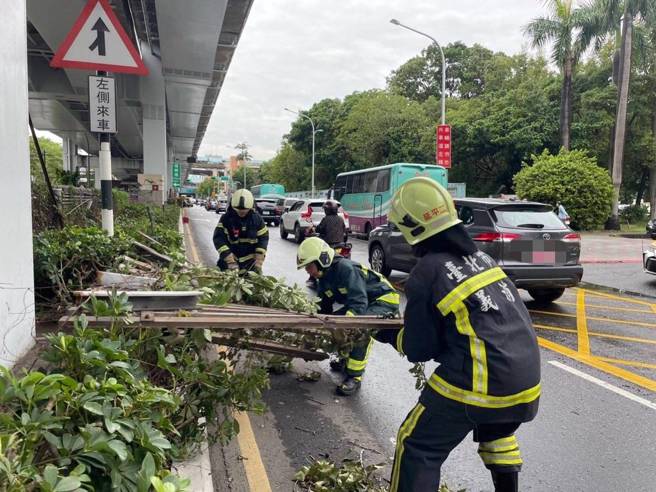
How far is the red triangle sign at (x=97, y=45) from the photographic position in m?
4.39

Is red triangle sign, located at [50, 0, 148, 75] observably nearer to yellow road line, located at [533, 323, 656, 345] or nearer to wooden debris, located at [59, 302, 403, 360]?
wooden debris, located at [59, 302, 403, 360]

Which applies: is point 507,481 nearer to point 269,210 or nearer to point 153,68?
point 153,68

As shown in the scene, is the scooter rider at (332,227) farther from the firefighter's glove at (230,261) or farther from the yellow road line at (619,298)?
the yellow road line at (619,298)

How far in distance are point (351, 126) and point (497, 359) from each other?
37370 millimetres

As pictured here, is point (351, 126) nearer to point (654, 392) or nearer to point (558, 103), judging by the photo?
point (558, 103)

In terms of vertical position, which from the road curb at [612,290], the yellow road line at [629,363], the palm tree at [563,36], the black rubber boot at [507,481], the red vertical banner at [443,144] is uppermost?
the palm tree at [563,36]

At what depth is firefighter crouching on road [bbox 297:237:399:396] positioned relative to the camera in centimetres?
407

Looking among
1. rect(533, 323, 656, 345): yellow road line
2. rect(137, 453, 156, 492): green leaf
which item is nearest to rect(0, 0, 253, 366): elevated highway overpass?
rect(137, 453, 156, 492): green leaf

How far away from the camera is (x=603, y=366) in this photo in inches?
214

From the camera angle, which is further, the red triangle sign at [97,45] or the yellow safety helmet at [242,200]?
the yellow safety helmet at [242,200]

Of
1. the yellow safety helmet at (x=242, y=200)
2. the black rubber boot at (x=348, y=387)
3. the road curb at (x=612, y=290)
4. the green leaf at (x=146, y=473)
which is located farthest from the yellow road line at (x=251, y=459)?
the road curb at (x=612, y=290)

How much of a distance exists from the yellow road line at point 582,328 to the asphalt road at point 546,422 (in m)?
0.04

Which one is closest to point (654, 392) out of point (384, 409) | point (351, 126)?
point (384, 409)

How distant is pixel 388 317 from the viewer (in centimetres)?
315
